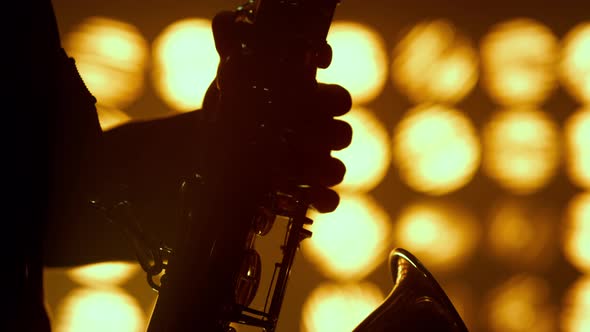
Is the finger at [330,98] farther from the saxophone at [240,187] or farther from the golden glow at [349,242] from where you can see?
the golden glow at [349,242]

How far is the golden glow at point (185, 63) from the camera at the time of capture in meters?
1.35

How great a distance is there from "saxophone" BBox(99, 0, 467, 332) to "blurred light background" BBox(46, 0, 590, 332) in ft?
1.74

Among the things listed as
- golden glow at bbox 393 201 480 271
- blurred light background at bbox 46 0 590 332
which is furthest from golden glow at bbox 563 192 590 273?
golden glow at bbox 393 201 480 271

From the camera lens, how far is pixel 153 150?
903 millimetres

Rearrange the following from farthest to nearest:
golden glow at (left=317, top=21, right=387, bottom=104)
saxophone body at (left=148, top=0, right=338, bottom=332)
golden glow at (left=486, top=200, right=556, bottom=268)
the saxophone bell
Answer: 1. golden glow at (left=317, top=21, right=387, bottom=104)
2. golden glow at (left=486, top=200, right=556, bottom=268)
3. the saxophone bell
4. saxophone body at (left=148, top=0, right=338, bottom=332)

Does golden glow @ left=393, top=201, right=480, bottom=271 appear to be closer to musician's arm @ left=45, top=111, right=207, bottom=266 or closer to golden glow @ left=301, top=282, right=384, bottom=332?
golden glow @ left=301, top=282, right=384, bottom=332

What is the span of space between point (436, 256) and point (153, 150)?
78cm

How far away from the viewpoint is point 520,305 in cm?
123

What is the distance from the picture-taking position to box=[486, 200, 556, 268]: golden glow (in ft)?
4.03

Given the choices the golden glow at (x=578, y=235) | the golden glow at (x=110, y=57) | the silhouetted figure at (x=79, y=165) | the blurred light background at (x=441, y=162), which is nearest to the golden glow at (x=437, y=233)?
the blurred light background at (x=441, y=162)

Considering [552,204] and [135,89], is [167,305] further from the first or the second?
[552,204]

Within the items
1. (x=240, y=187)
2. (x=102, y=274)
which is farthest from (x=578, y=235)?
(x=102, y=274)

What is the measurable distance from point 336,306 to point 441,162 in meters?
Result: 0.47

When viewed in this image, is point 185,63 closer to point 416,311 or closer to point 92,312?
point 92,312
